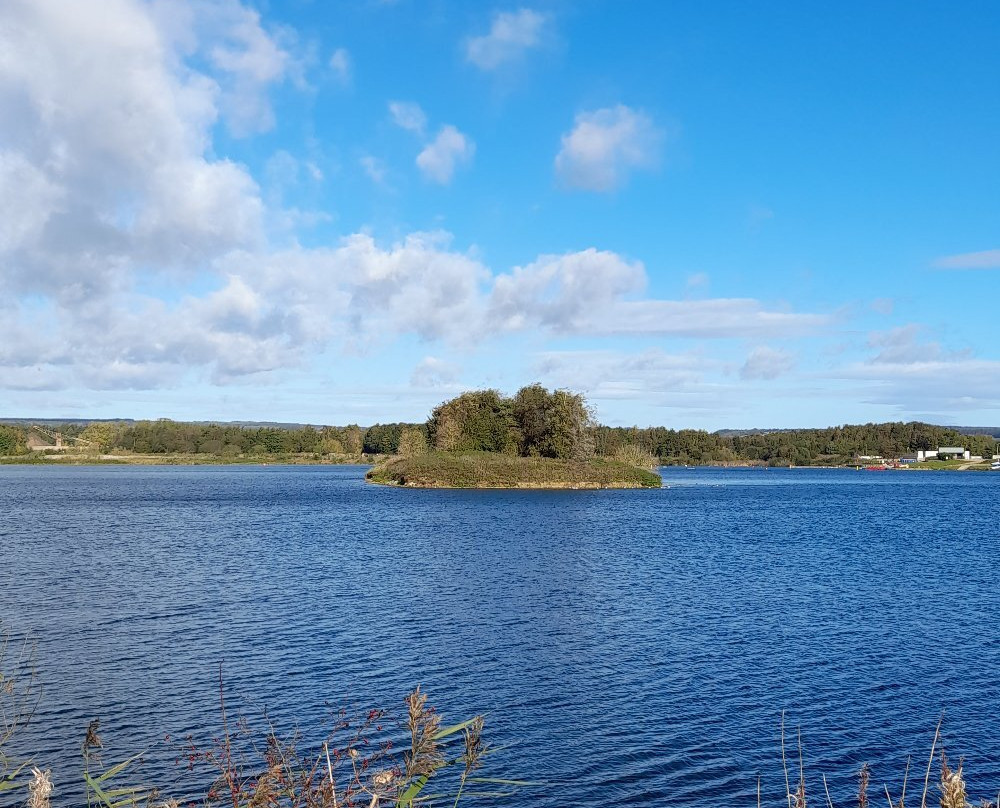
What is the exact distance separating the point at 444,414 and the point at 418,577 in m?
96.2

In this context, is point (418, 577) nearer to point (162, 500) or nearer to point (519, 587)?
point (519, 587)

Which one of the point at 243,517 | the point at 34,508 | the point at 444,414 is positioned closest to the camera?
the point at 243,517

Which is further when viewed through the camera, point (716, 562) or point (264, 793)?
point (716, 562)

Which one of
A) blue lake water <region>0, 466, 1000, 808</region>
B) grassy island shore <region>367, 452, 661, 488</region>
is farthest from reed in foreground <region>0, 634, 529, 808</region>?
grassy island shore <region>367, 452, 661, 488</region>

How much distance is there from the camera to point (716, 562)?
1857 inches

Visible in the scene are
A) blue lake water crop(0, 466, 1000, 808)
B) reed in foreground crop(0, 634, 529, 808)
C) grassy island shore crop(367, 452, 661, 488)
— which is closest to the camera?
reed in foreground crop(0, 634, 529, 808)

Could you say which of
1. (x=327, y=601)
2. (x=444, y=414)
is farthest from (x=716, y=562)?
(x=444, y=414)

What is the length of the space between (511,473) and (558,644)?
9285cm

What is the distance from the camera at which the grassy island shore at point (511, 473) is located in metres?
119

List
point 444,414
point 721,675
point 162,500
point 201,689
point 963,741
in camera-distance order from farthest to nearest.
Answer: point 444,414 → point 162,500 → point 721,675 → point 201,689 → point 963,741

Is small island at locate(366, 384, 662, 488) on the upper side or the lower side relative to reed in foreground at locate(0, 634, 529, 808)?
upper

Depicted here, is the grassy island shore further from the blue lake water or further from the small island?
the blue lake water

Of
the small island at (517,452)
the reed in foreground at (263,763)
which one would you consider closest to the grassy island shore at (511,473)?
the small island at (517,452)

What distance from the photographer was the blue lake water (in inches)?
707
